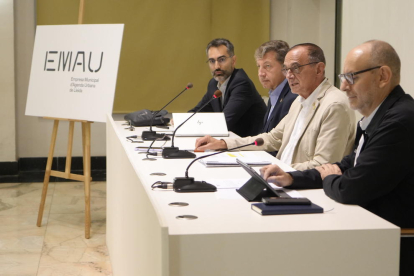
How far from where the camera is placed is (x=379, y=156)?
6.50ft

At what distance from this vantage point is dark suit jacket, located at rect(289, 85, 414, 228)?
196cm

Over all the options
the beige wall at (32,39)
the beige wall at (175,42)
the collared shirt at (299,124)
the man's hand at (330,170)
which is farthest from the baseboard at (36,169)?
the man's hand at (330,170)

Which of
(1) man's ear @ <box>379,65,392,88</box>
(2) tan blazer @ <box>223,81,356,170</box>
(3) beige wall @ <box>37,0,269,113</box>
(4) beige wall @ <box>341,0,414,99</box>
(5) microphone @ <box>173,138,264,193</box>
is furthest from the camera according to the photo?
(3) beige wall @ <box>37,0,269,113</box>

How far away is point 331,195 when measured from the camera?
1992mm

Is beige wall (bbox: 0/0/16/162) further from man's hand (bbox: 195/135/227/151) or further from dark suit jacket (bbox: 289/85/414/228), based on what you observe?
dark suit jacket (bbox: 289/85/414/228)

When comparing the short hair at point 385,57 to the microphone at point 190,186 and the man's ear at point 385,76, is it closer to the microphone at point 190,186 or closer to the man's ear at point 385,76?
the man's ear at point 385,76

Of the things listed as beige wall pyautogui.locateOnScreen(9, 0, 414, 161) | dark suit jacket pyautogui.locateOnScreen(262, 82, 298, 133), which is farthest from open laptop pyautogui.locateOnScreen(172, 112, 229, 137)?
beige wall pyautogui.locateOnScreen(9, 0, 414, 161)

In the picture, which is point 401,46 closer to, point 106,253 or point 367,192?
point 367,192

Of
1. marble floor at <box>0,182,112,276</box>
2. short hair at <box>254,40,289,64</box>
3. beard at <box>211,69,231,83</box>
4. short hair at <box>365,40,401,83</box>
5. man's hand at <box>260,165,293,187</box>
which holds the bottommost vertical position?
marble floor at <box>0,182,112,276</box>

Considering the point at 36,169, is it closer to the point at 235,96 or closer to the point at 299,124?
the point at 235,96

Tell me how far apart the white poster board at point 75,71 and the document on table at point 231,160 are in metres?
1.78

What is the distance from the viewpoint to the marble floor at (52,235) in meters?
3.79

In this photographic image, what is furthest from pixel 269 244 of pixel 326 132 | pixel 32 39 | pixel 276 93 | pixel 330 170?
pixel 32 39

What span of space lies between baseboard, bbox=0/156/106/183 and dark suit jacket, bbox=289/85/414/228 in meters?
4.88
